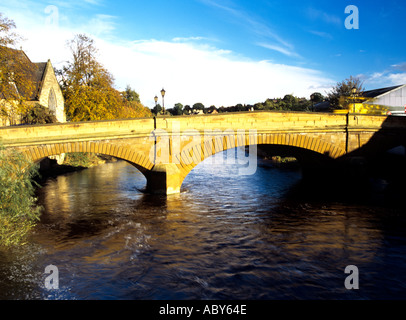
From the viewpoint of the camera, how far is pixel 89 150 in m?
20.9

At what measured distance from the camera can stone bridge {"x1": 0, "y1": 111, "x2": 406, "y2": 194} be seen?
2014cm

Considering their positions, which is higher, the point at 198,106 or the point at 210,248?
the point at 198,106

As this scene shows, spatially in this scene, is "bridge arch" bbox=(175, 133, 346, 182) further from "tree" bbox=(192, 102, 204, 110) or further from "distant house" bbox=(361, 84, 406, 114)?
"tree" bbox=(192, 102, 204, 110)

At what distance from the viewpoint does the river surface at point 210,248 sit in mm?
10391

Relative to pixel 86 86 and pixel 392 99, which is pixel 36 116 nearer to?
pixel 86 86

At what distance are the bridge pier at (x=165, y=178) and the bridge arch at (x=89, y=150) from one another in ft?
1.96

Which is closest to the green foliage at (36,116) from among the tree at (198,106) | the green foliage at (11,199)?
the green foliage at (11,199)

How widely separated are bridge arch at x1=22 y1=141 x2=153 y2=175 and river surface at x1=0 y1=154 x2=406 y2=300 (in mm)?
2742

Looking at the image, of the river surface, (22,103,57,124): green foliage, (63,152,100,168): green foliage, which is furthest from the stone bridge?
(63,152,100,168): green foliage

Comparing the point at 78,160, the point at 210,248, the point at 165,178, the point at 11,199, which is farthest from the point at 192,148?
the point at 78,160

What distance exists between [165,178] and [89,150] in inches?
208

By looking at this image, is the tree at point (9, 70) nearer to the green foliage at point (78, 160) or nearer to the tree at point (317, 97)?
the green foliage at point (78, 160)

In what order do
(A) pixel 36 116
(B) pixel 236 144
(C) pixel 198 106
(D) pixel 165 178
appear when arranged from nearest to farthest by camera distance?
(D) pixel 165 178, (B) pixel 236 144, (A) pixel 36 116, (C) pixel 198 106
